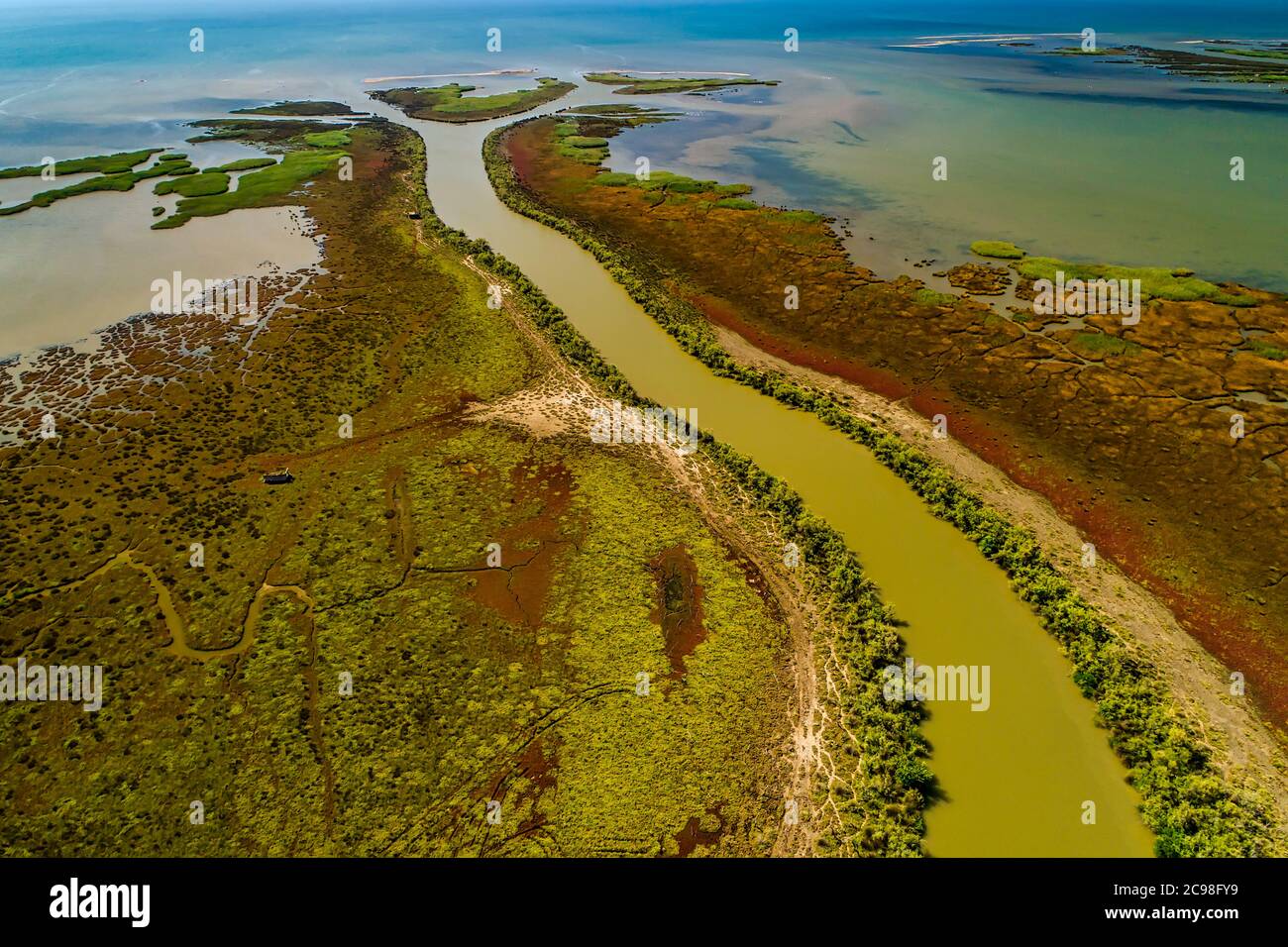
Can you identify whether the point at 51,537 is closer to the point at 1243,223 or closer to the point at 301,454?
the point at 301,454

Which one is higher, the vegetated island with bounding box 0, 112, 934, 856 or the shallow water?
the shallow water

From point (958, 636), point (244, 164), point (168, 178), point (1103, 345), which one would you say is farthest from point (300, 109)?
point (958, 636)

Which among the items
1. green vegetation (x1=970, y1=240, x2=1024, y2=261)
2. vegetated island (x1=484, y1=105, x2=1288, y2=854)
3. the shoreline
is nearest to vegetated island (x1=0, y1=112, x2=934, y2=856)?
vegetated island (x1=484, y1=105, x2=1288, y2=854)

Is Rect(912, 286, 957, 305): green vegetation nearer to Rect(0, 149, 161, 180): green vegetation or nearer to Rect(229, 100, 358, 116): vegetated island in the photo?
Rect(0, 149, 161, 180): green vegetation

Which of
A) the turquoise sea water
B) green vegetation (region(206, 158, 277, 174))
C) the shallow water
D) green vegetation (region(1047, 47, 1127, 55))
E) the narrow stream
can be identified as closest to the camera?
the narrow stream

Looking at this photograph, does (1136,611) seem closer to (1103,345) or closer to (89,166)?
(1103,345)

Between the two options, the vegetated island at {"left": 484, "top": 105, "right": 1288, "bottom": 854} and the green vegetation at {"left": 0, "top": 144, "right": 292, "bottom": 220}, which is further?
the green vegetation at {"left": 0, "top": 144, "right": 292, "bottom": 220}
